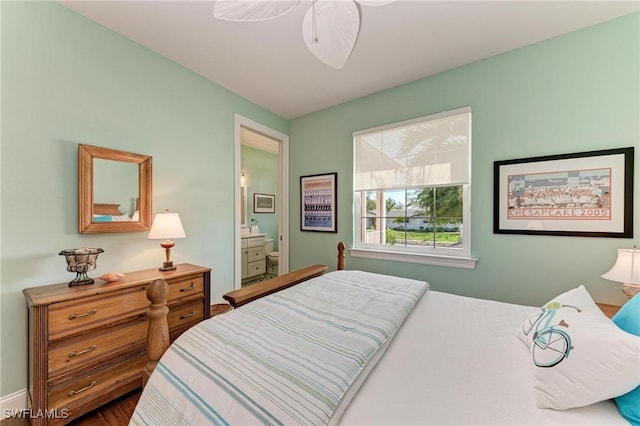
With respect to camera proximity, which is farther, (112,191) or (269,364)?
(112,191)

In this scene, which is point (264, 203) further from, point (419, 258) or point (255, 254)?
point (419, 258)

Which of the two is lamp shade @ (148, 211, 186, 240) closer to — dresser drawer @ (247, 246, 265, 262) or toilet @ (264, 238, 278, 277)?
dresser drawer @ (247, 246, 265, 262)

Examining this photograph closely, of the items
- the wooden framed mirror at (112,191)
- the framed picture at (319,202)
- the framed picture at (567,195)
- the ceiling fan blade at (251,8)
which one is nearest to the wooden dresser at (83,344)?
the wooden framed mirror at (112,191)

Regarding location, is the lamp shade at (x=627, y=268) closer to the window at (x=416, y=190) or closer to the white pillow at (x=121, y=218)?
the window at (x=416, y=190)

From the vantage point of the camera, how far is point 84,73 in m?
1.78

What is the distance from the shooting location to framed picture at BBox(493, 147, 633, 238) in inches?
68.8

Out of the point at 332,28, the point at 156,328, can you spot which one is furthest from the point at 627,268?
the point at 156,328

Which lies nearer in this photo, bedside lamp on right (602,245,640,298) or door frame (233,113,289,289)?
bedside lamp on right (602,245,640,298)

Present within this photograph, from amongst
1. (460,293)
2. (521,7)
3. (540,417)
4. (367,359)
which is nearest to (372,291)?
(367,359)

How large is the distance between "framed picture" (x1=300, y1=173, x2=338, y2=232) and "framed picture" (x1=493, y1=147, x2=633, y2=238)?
1.73 metres

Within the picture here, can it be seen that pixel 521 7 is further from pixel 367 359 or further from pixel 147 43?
pixel 147 43

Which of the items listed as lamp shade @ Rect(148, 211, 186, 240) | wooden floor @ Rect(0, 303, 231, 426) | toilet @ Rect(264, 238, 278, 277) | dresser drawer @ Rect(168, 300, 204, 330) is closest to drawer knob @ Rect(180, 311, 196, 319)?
dresser drawer @ Rect(168, 300, 204, 330)

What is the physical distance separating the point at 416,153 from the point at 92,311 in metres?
2.95

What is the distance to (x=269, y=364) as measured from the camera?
863 mm
